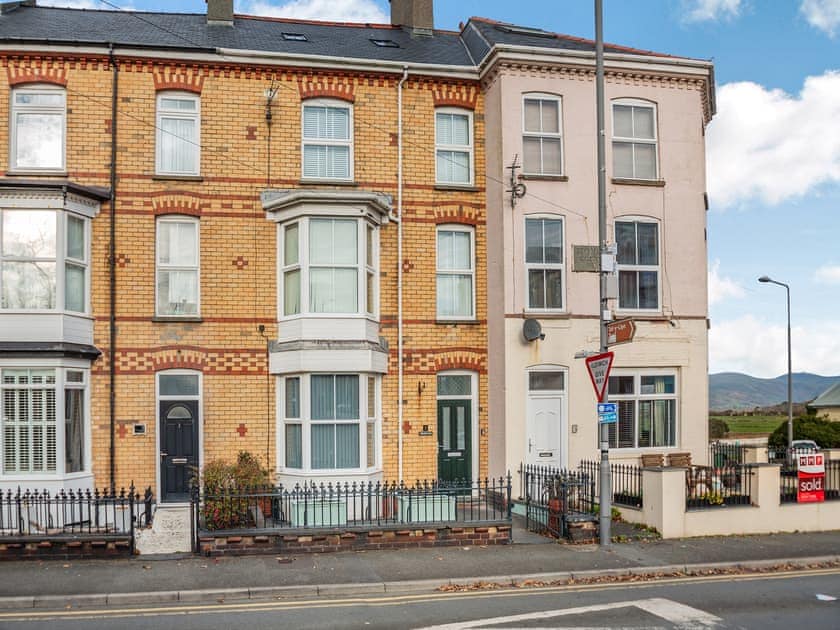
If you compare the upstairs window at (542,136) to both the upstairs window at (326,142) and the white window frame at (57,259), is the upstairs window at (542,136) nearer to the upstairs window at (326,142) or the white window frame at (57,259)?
the upstairs window at (326,142)

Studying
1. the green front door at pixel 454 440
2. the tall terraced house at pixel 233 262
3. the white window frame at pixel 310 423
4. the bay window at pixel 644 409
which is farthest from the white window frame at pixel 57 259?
the bay window at pixel 644 409

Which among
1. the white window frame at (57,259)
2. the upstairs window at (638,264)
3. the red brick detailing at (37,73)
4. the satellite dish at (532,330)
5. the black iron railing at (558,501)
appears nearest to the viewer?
the black iron railing at (558,501)

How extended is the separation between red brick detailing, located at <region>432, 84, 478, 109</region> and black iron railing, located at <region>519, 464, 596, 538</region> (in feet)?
28.1

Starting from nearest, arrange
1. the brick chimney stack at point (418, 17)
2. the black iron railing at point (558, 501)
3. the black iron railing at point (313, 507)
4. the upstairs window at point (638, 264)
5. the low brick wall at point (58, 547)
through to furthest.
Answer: the low brick wall at point (58, 547) → the black iron railing at point (313, 507) → the black iron railing at point (558, 501) → the upstairs window at point (638, 264) → the brick chimney stack at point (418, 17)

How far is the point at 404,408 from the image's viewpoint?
19.0m

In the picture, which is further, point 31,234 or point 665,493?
point 31,234

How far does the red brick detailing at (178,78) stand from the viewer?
18.5 m

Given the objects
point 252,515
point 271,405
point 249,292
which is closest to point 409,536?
point 252,515

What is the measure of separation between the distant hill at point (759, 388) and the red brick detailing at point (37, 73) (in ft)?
451

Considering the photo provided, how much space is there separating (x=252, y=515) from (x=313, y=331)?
15.2ft

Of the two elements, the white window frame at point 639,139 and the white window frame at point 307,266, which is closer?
the white window frame at point 307,266

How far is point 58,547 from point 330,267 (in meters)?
7.59

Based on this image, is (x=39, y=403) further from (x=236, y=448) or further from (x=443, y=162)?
(x=443, y=162)

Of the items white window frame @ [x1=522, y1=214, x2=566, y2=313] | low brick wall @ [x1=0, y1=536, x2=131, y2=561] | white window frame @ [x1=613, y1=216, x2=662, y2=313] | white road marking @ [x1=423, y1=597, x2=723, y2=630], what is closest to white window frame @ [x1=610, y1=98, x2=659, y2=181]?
white window frame @ [x1=613, y1=216, x2=662, y2=313]
